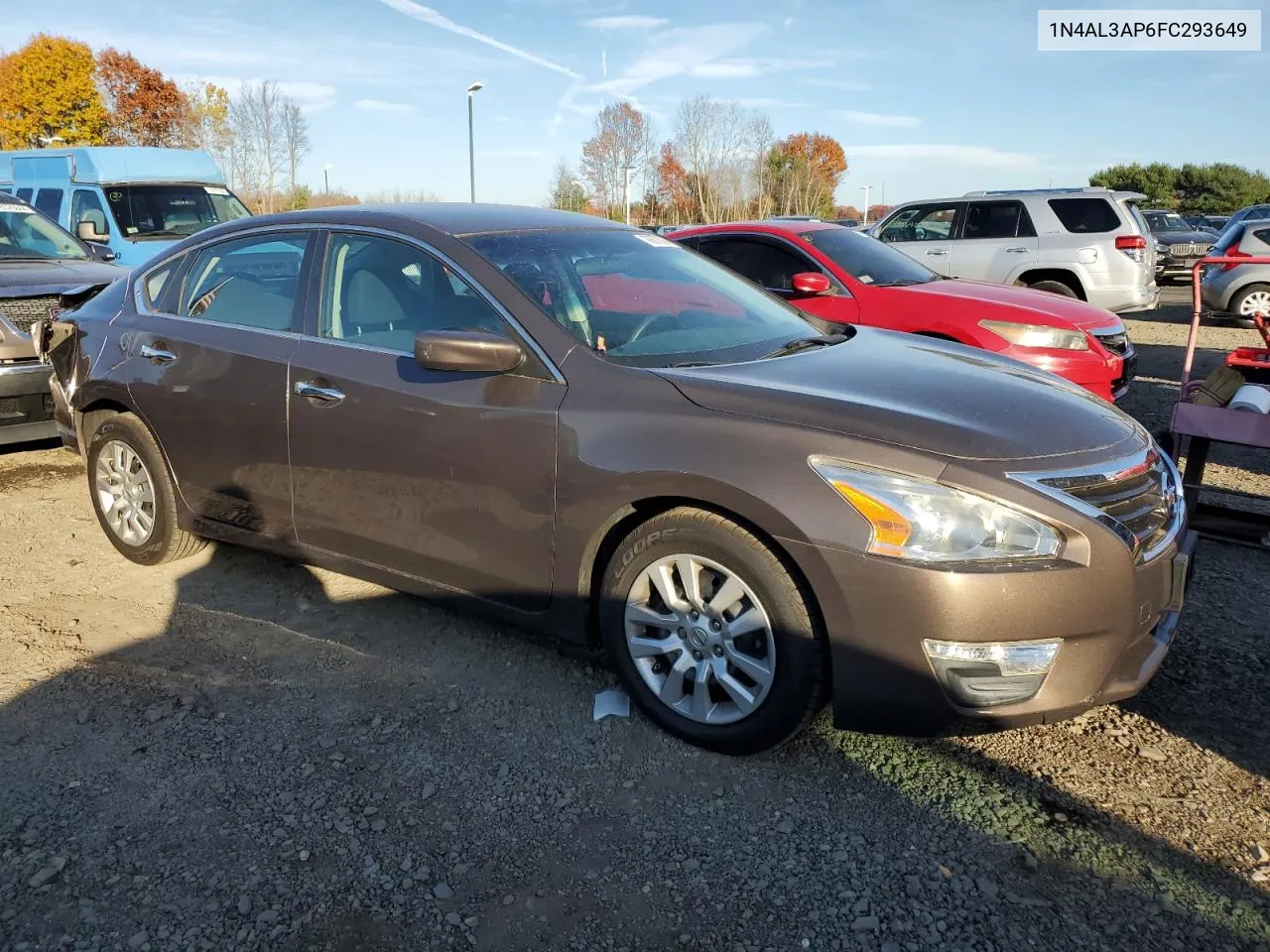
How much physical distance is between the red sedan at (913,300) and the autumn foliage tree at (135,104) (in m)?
35.6

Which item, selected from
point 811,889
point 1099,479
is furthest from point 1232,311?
point 811,889

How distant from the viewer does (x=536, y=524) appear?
3.27m

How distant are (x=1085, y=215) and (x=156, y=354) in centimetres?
1054

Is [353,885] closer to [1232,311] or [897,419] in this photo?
[897,419]

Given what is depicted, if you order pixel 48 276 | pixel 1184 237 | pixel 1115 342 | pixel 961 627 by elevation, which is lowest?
pixel 961 627

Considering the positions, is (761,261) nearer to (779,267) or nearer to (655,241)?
(779,267)

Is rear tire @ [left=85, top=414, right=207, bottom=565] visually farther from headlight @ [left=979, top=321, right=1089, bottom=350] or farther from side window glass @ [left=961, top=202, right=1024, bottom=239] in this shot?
side window glass @ [left=961, top=202, right=1024, bottom=239]

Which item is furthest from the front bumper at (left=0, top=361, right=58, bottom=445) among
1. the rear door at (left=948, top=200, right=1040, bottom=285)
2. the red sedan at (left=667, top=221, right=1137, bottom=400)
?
the rear door at (left=948, top=200, right=1040, bottom=285)

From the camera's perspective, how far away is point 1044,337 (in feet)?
22.7

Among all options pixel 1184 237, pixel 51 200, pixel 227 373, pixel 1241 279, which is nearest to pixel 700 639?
pixel 227 373

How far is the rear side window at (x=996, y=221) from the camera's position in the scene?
11.7 metres

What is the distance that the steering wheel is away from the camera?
3523 mm

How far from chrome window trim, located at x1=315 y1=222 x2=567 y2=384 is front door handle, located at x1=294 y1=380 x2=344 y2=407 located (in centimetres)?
18

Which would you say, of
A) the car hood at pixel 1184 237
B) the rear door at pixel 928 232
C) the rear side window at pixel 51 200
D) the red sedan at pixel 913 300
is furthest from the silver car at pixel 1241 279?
the rear side window at pixel 51 200
